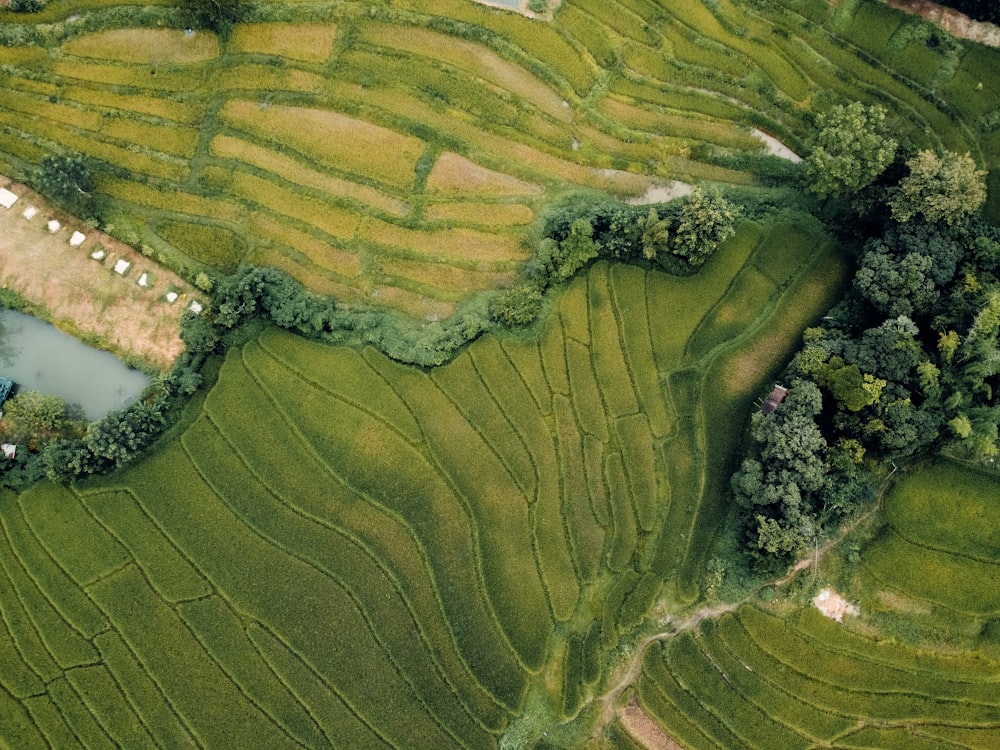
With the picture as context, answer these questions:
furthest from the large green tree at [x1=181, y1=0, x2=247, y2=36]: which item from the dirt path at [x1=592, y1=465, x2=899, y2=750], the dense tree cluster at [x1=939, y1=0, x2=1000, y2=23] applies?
the dirt path at [x1=592, y1=465, x2=899, y2=750]

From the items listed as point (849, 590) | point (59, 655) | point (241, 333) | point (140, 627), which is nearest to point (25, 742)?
point (59, 655)

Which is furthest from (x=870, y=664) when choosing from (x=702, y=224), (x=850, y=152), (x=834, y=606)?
(x=850, y=152)

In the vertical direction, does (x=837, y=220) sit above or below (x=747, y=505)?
above

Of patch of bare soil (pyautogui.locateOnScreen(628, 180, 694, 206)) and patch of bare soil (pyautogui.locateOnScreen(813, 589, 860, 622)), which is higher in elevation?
patch of bare soil (pyautogui.locateOnScreen(628, 180, 694, 206))

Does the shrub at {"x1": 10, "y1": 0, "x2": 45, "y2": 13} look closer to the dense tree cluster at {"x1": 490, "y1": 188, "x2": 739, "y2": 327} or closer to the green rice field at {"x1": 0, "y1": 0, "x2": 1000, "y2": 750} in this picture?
the green rice field at {"x1": 0, "y1": 0, "x2": 1000, "y2": 750}

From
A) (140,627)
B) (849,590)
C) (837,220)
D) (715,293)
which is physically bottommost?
(140,627)

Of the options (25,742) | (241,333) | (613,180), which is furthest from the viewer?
(613,180)

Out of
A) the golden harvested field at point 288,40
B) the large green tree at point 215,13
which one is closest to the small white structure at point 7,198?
the large green tree at point 215,13

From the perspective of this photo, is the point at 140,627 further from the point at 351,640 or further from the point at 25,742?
the point at 351,640
